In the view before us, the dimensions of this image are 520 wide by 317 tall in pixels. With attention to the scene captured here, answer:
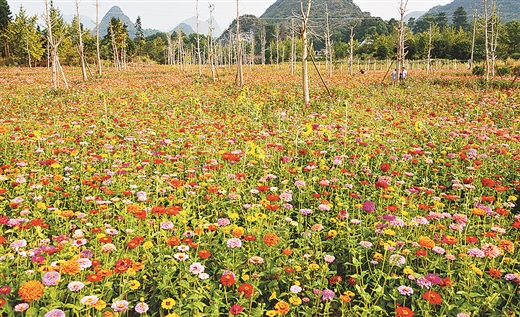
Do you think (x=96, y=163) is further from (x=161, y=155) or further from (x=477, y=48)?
(x=477, y=48)

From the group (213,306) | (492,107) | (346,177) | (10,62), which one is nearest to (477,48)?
(492,107)

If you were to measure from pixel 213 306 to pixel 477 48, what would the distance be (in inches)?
2303

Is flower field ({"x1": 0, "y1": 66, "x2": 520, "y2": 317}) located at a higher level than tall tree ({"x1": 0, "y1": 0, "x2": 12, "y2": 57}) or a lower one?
lower

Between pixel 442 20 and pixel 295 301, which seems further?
pixel 442 20

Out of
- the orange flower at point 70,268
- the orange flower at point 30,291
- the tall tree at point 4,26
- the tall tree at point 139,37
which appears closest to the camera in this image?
the orange flower at point 30,291

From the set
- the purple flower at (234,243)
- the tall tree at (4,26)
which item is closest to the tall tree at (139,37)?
the tall tree at (4,26)

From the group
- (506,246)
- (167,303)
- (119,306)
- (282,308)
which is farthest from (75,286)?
(506,246)

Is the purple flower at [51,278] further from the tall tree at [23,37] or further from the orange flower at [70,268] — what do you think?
the tall tree at [23,37]

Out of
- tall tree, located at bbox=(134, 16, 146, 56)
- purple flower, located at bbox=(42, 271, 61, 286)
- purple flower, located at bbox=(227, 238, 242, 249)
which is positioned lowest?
purple flower, located at bbox=(227, 238, 242, 249)

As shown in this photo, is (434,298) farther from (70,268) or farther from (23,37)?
(23,37)

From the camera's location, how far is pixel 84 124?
26.1ft

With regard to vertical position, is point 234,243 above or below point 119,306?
above

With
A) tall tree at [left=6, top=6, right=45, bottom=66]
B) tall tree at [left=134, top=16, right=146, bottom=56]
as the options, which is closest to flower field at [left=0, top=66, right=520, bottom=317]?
tall tree at [left=6, top=6, right=45, bottom=66]

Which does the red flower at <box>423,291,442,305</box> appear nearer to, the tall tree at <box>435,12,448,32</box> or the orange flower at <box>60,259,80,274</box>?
the orange flower at <box>60,259,80,274</box>
